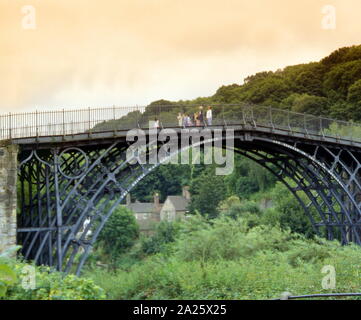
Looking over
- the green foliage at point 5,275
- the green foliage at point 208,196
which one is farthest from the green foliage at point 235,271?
the green foliage at point 208,196

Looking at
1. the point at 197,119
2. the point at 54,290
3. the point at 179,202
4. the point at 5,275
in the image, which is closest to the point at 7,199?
the point at 54,290

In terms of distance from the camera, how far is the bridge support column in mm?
17422

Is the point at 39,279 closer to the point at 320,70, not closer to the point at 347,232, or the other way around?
the point at 347,232

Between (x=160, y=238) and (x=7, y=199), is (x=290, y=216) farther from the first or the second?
(x=7, y=199)

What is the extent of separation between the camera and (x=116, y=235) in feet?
156

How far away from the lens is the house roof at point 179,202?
6267 centimetres

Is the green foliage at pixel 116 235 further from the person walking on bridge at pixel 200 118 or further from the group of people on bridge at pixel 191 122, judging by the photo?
Result: the person walking on bridge at pixel 200 118

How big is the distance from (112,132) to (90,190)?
2232 millimetres

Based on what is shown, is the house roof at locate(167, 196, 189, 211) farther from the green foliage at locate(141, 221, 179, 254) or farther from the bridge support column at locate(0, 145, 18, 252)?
the bridge support column at locate(0, 145, 18, 252)

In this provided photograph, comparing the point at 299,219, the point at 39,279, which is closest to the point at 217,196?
the point at 299,219

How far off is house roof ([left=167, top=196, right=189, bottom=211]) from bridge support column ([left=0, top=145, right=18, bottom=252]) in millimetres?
44650

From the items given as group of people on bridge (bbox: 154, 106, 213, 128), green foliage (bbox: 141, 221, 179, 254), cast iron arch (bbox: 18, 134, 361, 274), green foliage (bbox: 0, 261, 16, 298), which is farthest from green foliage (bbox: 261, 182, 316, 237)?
green foliage (bbox: 0, 261, 16, 298)

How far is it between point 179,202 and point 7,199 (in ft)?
154

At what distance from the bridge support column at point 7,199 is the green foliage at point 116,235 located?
28.9 m
